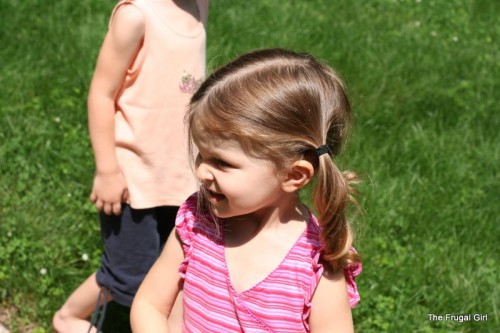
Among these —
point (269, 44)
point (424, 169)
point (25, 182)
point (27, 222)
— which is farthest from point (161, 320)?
point (269, 44)

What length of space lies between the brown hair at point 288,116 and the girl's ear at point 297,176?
1.0 inches

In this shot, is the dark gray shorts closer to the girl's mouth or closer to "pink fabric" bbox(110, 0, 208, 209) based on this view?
"pink fabric" bbox(110, 0, 208, 209)

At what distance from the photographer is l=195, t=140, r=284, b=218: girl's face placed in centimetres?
180

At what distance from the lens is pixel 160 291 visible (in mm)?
2033

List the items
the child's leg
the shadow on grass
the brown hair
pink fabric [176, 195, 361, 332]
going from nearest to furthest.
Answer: the brown hair < pink fabric [176, 195, 361, 332] < the child's leg < the shadow on grass

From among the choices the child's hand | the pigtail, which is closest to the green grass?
the child's hand

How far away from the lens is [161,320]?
2.03 meters

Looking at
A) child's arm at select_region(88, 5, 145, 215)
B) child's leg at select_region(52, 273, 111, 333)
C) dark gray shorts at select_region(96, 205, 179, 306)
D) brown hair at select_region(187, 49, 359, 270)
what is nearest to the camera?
brown hair at select_region(187, 49, 359, 270)

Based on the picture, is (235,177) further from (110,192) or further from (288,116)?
(110,192)

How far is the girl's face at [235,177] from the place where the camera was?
180 centimetres

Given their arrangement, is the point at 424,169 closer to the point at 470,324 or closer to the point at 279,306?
the point at 470,324

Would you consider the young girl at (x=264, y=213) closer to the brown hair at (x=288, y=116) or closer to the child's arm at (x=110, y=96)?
the brown hair at (x=288, y=116)

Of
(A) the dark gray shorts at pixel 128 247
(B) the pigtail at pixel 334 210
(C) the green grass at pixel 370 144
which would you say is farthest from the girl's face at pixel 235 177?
(C) the green grass at pixel 370 144

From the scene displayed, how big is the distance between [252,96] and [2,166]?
218 centimetres
